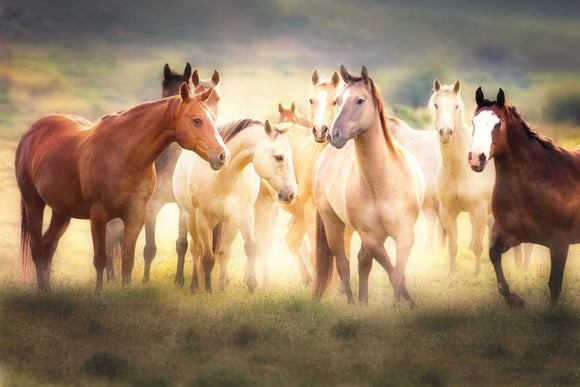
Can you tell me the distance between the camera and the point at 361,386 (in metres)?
7.21

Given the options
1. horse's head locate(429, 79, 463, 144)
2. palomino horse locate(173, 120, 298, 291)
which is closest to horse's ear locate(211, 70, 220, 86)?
palomino horse locate(173, 120, 298, 291)

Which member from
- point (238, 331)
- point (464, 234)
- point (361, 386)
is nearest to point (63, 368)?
point (238, 331)

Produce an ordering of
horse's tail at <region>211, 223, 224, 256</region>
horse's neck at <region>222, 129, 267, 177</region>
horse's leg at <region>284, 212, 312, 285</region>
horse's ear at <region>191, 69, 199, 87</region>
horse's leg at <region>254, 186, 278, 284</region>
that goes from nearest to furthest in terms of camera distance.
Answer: horse's neck at <region>222, 129, 267, 177</region> < horse's tail at <region>211, 223, 224, 256</region> < horse's ear at <region>191, 69, 199, 87</region> < horse's leg at <region>284, 212, 312, 285</region> < horse's leg at <region>254, 186, 278, 284</region>

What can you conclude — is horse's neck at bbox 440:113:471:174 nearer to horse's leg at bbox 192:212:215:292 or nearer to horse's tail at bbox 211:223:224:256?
horse's tail at bbox 211:223:224:256

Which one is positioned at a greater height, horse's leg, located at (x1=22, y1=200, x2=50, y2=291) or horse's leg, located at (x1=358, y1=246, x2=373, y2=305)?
horse's leg, located at (x1=22, y1=200, x2=50, y2=291)

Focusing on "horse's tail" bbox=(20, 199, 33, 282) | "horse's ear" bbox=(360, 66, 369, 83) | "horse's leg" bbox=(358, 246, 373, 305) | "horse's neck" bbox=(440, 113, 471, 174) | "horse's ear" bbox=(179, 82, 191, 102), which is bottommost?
"horse's leg" bbox=(358, 246, 373, 305)

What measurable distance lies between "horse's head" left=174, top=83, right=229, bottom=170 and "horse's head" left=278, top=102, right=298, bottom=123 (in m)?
4.85

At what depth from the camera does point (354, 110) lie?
30.5ft

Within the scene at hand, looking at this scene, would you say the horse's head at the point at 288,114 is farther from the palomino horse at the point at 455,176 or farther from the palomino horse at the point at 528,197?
the palomino horse at the point at 528,197

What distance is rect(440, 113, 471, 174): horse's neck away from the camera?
485 inches

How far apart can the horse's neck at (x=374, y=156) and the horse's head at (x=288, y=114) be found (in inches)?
187

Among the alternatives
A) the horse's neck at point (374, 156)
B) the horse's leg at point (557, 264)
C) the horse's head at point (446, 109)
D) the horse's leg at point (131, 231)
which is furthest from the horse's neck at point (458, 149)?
the horse's leg at point (131, 231)

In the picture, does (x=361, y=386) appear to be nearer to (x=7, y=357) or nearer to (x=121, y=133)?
(x=7, y=357)

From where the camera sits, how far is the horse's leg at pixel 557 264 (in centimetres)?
938
